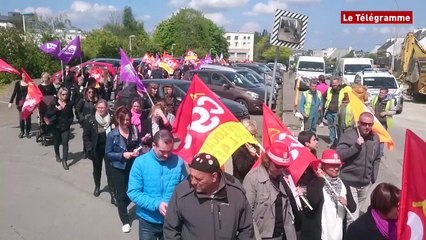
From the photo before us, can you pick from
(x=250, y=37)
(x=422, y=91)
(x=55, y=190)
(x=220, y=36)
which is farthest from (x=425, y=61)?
(x=250, y=37)

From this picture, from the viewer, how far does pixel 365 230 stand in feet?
10.1

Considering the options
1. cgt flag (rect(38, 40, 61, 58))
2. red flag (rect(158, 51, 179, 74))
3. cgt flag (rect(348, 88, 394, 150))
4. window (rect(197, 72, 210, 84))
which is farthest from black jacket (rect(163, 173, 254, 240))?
red flag (rect(158, 51, 179, 74))

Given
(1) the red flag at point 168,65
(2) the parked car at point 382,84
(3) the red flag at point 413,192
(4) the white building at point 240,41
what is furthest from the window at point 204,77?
(4) the white building at point 240,41

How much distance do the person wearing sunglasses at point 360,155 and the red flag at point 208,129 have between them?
1273 mm

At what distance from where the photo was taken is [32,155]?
9.62m

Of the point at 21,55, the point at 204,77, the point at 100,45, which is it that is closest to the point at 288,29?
the point at 204,77

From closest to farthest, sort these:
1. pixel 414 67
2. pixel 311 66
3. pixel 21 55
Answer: pixel 414 67 → pixel 21 55 → pixel 311 66

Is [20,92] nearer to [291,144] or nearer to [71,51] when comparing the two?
[71,51]

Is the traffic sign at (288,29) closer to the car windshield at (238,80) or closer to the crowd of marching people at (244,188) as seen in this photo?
the crowd of marching people at (244,188)

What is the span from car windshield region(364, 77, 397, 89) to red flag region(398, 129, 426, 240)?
58.1ft

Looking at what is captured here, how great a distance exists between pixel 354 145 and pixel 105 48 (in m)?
44.8

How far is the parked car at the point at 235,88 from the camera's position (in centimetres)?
1616

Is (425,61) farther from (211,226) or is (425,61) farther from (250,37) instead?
(250,37)

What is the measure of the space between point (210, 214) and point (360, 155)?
2702 mm
